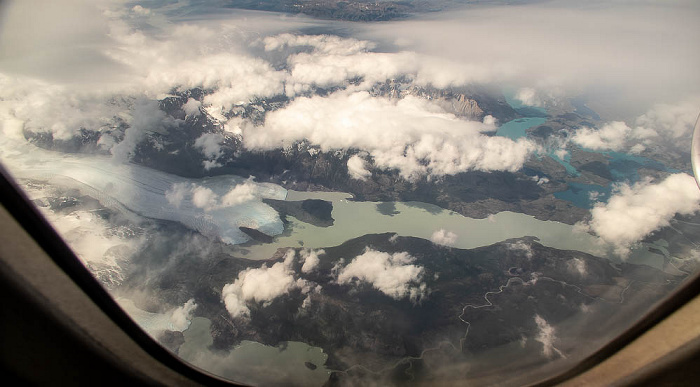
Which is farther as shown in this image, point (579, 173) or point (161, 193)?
point (579, 173)

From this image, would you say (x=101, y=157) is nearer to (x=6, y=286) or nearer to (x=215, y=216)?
(x=215, y=216)

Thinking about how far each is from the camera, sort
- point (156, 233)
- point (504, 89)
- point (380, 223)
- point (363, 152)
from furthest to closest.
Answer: point (504, 89)
point (363, 152)
point (380, 223)
point (156, 233)

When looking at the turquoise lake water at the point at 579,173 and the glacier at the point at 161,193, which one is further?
the turquoise lake water at the point at 579,173

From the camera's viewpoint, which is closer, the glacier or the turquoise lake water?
the glacier

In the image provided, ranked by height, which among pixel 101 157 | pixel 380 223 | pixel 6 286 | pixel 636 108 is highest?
pixel 6 286

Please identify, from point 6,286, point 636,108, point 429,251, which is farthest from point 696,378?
point 636,108

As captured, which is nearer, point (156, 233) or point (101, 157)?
point (156, 233)

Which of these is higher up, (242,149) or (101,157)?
(101,157)

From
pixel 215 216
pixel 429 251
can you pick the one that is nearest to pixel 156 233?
pixel 215 216

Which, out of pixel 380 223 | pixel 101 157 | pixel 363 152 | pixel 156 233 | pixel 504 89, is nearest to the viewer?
pixel 156 233

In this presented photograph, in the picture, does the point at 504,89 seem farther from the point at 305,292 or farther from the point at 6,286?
the point at 6,286
